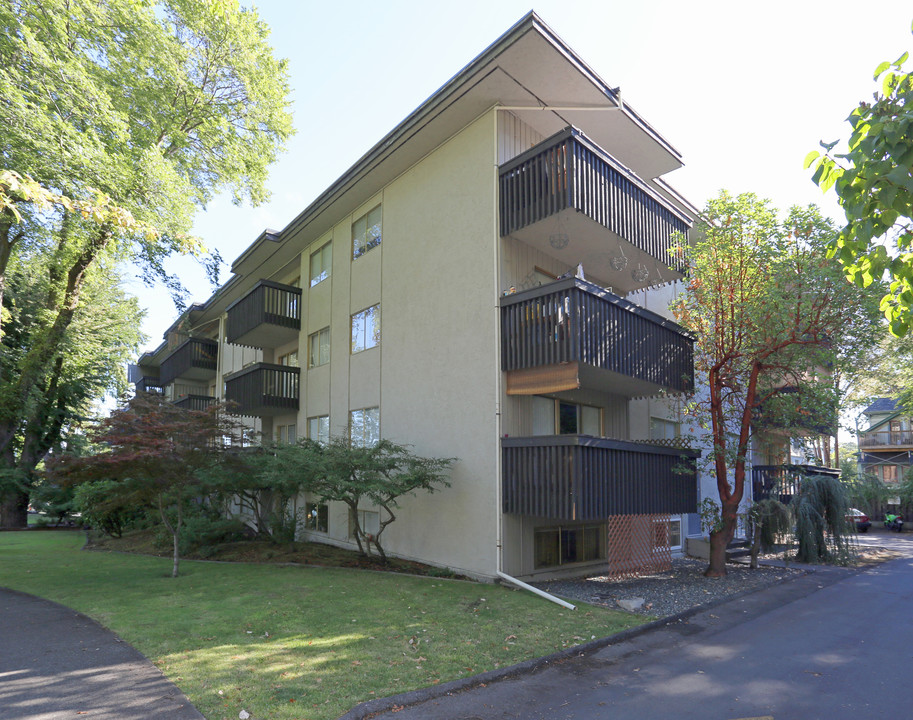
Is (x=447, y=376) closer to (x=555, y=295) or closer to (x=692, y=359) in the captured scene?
(x=555, y=295)

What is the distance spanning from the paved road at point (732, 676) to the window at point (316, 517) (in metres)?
12.1

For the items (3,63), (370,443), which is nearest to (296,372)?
(370,443)

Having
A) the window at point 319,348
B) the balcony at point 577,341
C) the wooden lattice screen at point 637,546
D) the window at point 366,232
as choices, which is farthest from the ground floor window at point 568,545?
the window at point 319,348

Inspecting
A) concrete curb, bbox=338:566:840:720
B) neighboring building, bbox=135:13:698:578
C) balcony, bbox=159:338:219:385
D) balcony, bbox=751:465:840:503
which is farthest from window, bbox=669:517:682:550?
balcony, bbox=159:338:219:385

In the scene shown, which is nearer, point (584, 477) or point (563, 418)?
point (584, 477)

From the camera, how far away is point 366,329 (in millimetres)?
17344

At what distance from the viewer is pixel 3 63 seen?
41.1 feet

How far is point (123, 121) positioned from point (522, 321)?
1060 cm

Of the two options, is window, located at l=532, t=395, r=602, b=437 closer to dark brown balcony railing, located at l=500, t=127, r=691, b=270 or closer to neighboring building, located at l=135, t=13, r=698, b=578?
neighboring building, located at l=135, t=13, r=698, b=578

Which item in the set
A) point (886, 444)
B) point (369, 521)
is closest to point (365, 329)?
point (369, 521)

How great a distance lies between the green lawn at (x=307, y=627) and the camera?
6.14 meters

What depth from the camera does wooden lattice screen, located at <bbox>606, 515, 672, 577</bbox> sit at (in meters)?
13.0

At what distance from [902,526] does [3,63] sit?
141 ft

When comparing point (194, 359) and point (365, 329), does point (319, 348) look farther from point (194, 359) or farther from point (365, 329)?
point (194, 359)
